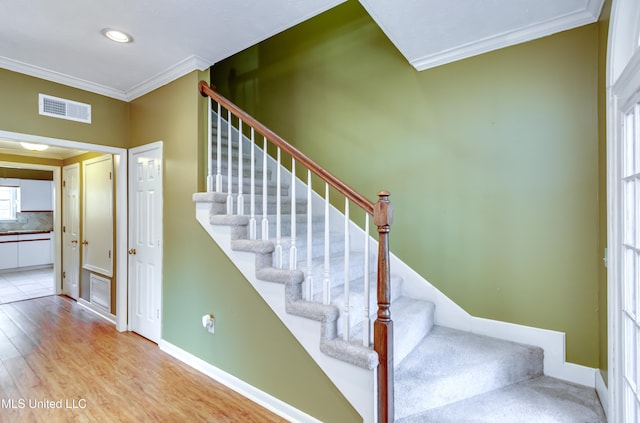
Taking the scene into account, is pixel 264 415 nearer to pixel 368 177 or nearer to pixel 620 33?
pixel 368 177

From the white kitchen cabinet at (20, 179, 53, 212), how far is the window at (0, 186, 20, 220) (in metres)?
0.09

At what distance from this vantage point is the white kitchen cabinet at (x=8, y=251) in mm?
6766

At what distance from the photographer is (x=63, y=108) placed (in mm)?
3080

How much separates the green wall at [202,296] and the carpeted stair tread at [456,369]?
36 cm

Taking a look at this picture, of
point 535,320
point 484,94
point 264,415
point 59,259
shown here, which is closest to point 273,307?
point 264,415

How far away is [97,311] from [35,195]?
544 centimetres

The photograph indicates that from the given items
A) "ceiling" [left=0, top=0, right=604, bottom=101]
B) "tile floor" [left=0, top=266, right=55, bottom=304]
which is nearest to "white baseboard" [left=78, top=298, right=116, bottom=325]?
"tile floor" [left=0, top=266, right=55, bottom=304]

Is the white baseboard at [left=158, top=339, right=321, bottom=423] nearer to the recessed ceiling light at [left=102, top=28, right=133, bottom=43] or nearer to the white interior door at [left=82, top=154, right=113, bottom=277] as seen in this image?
the white interior door at [left=82, top=154, right=113, bottom=277]

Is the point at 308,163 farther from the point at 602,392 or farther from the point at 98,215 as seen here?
the point at 98,215

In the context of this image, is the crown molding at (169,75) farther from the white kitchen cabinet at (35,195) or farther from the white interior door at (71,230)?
the white kitchen cabinet at (35,195)

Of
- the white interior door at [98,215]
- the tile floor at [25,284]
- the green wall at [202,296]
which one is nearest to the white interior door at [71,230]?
the white interior door at [98,215]

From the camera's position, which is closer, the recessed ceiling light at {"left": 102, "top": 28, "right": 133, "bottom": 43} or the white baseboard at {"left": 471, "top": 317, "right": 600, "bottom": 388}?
the white baseboard at {"left": 471, "top": 317, "right": 600, "bottom": 388}

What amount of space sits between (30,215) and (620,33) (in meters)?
10.6

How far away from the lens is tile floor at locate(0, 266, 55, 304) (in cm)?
508
